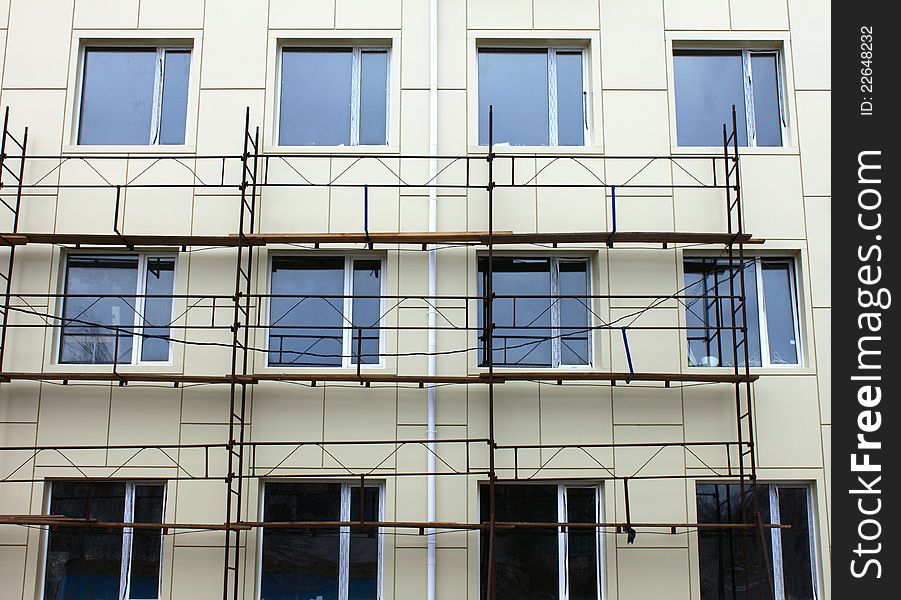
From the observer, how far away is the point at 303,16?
11508mm

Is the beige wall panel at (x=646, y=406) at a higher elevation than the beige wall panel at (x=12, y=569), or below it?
higher

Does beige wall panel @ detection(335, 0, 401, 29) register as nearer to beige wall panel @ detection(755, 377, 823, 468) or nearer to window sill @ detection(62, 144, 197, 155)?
window sill @ detection(62, 144, 197, 155)

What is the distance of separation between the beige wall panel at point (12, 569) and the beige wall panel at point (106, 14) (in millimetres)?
6340

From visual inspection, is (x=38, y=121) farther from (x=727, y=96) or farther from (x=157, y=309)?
(x=727, y=96)

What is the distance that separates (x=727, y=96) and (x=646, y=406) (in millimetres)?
4285

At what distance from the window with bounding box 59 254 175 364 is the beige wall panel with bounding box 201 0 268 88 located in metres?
2.41

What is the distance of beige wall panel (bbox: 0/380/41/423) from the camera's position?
10492 mm

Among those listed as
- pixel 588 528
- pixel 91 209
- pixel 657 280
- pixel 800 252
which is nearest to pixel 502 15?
pixel 657 280

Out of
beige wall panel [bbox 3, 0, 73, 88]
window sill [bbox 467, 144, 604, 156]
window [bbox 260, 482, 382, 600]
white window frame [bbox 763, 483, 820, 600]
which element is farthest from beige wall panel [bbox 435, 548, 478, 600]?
beige wall panel [bbox 3, 0, 73, 88]

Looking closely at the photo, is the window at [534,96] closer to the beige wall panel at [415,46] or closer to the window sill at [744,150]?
the beige wall panel at [415,46]

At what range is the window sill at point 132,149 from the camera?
36.5 ft

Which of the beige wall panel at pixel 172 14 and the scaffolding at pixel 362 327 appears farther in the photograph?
the beige wall panel at pixel 172 14

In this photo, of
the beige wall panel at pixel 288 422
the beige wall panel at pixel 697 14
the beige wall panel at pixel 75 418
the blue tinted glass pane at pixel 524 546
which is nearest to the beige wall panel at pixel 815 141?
the beige wall panel at pixel 697 14

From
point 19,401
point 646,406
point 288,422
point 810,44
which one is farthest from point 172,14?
point 810,44
